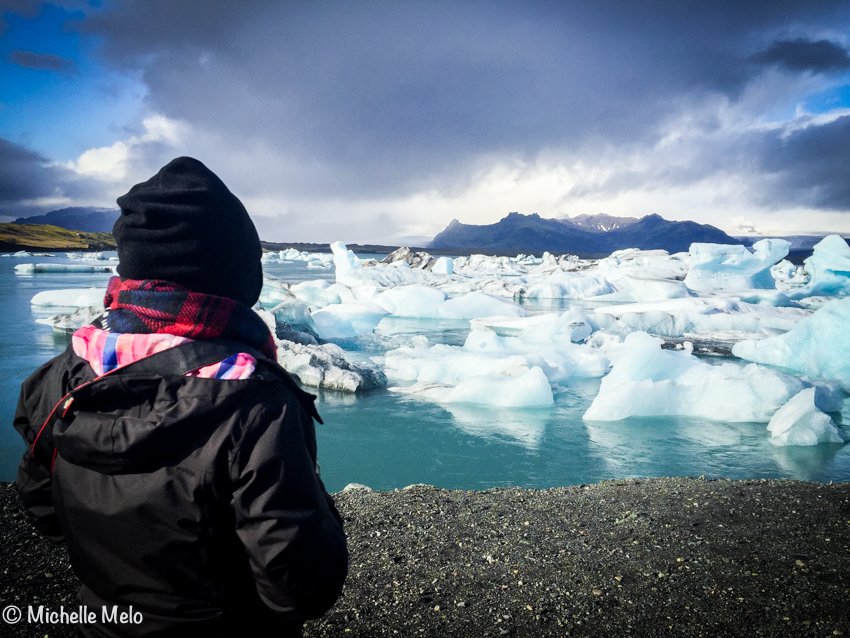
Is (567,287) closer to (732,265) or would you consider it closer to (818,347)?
(732,265)

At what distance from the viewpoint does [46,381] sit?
1.25m

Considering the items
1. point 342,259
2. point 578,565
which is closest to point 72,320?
point 578,565

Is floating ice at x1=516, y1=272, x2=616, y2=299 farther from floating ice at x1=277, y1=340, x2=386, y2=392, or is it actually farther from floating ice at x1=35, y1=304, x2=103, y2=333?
floating ice at x1=35, y1=304, x2=103, y2=333

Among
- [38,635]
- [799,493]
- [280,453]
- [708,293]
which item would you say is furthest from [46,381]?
[708,293]

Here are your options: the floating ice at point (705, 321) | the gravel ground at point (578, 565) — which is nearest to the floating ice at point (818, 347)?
the floating ice at point (705, 321)

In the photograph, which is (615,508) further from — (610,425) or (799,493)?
(610,425)

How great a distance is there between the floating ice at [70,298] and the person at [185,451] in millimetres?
16456

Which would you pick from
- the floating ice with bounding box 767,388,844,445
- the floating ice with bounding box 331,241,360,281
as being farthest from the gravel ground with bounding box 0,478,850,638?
the floating ice with bounding box 331,241,360,281

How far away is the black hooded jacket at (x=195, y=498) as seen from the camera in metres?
1.01

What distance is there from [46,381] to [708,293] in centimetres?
2343

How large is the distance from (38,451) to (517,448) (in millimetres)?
5304

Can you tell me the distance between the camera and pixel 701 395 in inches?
297

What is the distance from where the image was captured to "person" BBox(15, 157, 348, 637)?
1013 mm

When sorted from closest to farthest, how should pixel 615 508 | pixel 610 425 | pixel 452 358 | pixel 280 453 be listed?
pixel 280 453
pixel 615 508
pixel 610 425
pixel 452 358
